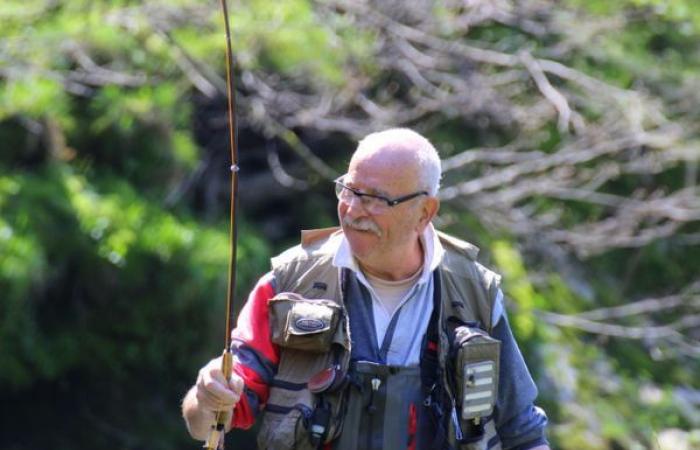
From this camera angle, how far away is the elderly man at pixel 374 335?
3309 mm

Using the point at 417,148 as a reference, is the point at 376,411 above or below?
below

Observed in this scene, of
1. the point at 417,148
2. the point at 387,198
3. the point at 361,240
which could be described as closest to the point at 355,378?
the point at 361,240

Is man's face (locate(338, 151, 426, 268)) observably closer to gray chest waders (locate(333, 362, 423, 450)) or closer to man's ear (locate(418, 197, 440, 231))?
man's ear (locate(418, 197, 440, 231))

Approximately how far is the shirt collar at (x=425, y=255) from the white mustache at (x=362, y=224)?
7 centimetres

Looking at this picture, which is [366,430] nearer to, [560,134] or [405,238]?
[405,238]

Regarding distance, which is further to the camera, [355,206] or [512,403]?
[512,403]

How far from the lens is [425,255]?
3.48 m

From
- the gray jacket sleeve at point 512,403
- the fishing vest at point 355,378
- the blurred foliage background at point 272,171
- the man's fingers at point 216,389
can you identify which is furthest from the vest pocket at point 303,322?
the blurred foliage background at point 272,171

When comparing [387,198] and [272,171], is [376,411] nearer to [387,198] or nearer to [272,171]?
[387,198]

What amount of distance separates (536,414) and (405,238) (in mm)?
592

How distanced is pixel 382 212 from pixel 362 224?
55mm

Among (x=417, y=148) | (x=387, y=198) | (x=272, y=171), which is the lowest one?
(x=272, y=171)

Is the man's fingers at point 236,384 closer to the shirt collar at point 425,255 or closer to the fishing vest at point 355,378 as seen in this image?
the fishing vest at point 355,378

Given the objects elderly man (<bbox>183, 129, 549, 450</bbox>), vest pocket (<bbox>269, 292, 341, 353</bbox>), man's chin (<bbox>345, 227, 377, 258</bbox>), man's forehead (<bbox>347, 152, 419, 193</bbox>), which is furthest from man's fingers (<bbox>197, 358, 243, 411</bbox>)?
man's forehead (<bbox>347, 152, 419, 193</bbox>)
